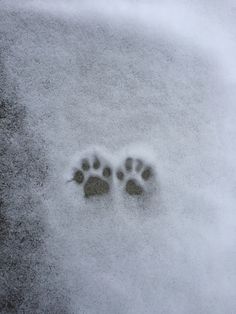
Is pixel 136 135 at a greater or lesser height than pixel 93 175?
greater

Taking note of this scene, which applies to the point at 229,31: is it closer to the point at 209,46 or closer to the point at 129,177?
Result: the point at 209,46

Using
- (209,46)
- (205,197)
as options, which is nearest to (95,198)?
(205,197)
